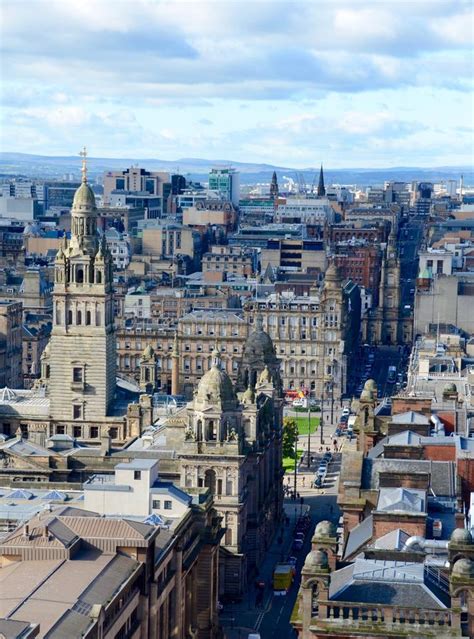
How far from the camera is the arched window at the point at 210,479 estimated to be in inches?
4368

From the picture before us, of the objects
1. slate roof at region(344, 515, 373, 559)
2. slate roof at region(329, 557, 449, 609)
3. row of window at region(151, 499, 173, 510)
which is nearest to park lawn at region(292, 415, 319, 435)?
row of window at region(151, 499, 173, 510)

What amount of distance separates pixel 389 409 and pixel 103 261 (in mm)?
36687

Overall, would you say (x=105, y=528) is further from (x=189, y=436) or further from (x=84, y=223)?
(x=84, y=223)

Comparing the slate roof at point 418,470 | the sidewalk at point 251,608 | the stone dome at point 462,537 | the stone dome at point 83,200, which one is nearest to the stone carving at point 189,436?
the sidewalk at point 251,608

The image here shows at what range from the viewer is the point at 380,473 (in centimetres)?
7544

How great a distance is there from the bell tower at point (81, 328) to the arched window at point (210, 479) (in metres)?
22.9

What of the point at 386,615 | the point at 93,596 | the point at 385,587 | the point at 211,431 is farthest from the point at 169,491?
the point at 386,615

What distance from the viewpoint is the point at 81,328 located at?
132 m

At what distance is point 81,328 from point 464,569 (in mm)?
79054

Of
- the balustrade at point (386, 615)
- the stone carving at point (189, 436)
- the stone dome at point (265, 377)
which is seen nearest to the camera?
the balustrade at point (386, 615)

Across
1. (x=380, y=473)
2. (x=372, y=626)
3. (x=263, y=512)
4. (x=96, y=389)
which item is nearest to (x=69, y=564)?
(x=380, y=473)

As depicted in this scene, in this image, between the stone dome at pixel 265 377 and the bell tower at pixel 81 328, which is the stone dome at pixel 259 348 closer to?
the stone dome at pixel 265 377

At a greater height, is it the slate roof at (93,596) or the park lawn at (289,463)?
the slate roof at (93,596)

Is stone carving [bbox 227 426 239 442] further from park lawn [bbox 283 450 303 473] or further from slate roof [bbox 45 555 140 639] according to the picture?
park lawn [bbox 283 450 303 473]
